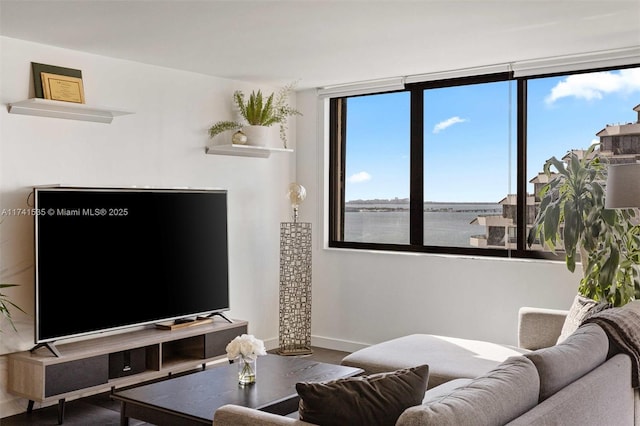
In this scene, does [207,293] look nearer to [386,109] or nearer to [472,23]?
[386,109]

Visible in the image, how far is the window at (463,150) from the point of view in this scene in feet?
16.8

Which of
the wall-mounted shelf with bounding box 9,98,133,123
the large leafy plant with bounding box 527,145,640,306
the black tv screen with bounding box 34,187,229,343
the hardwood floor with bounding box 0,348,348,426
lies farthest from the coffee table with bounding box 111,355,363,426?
the wall-mounted shelf with bounding box 9,98,133,123

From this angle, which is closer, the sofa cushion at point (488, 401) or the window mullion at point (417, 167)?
the sofa cushion at point (488, 401)

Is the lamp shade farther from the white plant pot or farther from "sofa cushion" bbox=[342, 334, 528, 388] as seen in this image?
the white plant pot

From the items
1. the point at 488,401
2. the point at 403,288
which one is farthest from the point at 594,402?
the point at 403,288

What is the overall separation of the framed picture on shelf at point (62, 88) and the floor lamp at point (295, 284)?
7.18 feet

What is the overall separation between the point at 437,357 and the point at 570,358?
5.53ft

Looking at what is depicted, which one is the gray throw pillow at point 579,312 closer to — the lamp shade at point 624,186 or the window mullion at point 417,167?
the lamp shade at point 624,186

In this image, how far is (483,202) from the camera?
18.6 ft

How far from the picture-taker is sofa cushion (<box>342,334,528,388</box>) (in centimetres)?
390

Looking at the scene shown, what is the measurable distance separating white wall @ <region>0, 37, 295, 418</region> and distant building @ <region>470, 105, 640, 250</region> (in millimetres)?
1967

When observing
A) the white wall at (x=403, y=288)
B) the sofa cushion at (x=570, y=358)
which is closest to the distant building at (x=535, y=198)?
the white wall at (x=403, y=288)

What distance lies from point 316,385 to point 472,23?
2.75 metres

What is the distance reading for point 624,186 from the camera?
3.86 m
